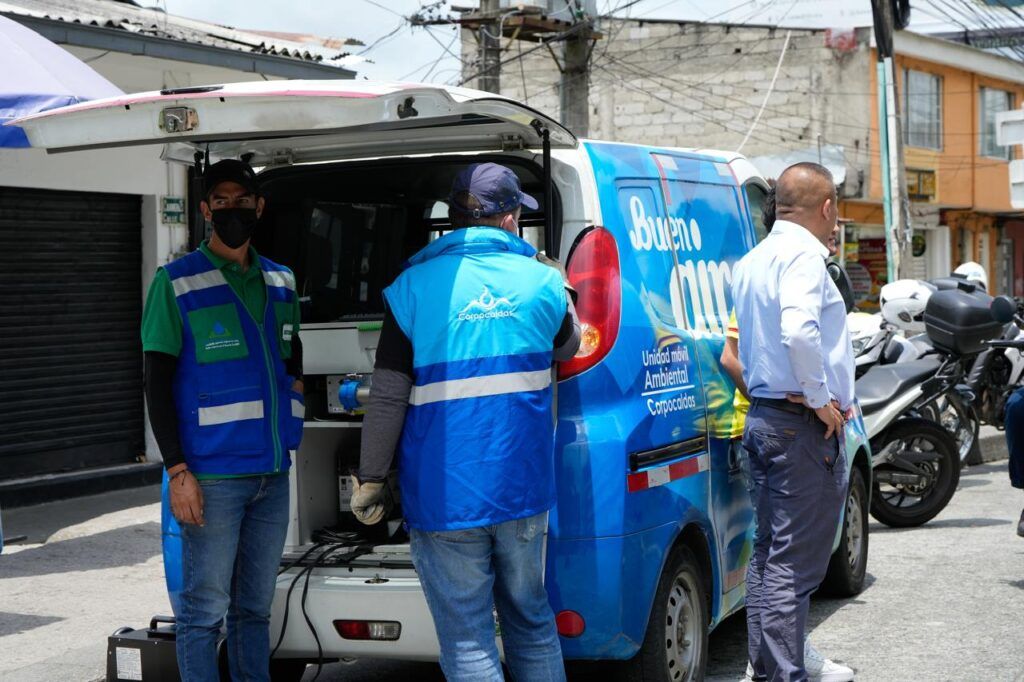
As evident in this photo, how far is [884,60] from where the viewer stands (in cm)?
1830

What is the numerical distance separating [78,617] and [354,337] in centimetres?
256

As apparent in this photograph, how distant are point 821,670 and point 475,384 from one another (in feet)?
7.08

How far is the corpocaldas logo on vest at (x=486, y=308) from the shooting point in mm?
3900

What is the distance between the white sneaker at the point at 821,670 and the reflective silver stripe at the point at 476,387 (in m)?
1.91

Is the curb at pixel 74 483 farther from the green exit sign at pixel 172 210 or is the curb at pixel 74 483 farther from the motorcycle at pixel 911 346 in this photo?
the motorcycle at pixel 911 346

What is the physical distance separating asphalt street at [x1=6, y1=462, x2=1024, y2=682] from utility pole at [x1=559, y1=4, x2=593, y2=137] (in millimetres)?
9839

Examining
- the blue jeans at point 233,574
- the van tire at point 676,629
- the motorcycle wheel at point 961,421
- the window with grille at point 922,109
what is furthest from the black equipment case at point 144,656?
the window with grille at point 922,109

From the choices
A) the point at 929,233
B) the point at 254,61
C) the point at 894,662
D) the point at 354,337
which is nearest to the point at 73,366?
the point at 254,61

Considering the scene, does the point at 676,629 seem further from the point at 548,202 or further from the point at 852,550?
the point at 852,550

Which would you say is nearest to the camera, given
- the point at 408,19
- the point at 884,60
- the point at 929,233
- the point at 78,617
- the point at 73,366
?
the point at 78,617

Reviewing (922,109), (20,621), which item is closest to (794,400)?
(20,621)

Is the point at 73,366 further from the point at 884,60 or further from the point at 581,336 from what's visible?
the point at 884,60

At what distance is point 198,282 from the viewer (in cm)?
449

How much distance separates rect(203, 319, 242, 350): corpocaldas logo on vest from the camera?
4.45m
